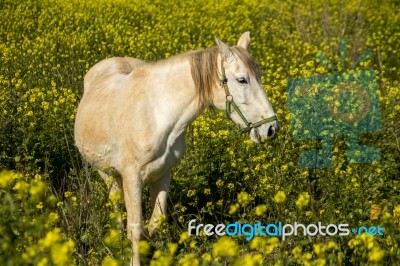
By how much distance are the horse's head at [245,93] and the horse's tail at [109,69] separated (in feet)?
4.89

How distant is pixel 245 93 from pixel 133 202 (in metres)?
1.15

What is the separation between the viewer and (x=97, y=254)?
13.8 feet

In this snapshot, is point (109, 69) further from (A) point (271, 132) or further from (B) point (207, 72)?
(A) point (271, 132)

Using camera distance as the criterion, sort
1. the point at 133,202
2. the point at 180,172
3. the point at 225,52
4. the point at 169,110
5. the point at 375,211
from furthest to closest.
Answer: the point at 180,172, the point at 375,211, the point at 133,202, the point at 169,110, the point at 225,52

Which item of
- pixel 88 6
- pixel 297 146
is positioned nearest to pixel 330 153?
pixel 297 146

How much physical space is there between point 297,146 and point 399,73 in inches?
210

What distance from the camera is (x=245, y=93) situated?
4.51 m

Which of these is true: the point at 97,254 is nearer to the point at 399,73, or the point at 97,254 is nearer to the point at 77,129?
the point at 77,129

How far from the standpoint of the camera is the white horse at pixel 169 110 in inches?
177

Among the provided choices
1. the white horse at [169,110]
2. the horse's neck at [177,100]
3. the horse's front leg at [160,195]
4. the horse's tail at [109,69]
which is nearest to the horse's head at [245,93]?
the white horse at [169,110]

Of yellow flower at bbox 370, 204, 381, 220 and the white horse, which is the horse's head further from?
yellow flower at bbox 370, 204, 381, 220

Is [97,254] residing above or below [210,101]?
below

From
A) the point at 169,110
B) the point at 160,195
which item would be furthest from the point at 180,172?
the point at 169,110

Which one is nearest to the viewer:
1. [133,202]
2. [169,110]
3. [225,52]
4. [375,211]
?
[225,52]
